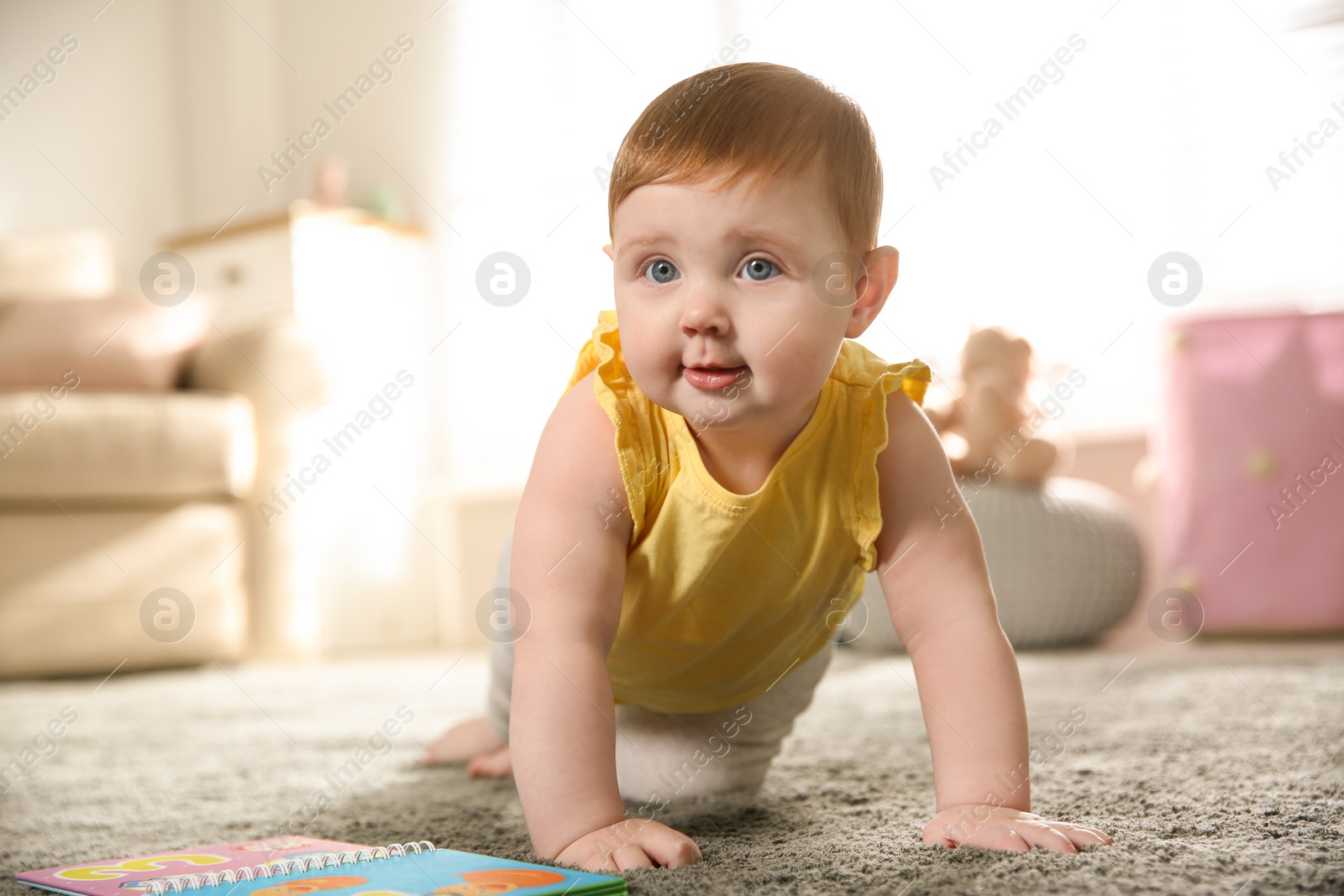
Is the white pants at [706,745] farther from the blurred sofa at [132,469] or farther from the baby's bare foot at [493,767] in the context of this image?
the blurred sofa at [132,469]

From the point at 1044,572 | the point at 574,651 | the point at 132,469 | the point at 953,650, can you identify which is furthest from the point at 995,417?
the point at 132,469

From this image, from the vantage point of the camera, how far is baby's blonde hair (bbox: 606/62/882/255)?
0.61 m

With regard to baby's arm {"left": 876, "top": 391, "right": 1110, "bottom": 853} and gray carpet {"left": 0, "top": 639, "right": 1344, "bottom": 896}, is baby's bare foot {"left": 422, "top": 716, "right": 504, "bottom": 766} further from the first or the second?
baby's arm {"left": 876, "top": 391, "right": 1110, "bottom": 853}

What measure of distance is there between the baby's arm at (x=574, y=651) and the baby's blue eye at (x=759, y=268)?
0.46 ft

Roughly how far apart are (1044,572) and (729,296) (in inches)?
54.6

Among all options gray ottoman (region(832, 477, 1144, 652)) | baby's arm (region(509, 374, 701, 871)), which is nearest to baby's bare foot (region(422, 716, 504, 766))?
baby's arm (region(509, 374, 701, 871))

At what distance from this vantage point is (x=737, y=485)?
702 mm

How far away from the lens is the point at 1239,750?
888 millimetres

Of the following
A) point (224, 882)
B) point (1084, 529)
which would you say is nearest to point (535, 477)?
point (224, 882)

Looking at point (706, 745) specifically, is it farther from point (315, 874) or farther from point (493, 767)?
point (315, 874)

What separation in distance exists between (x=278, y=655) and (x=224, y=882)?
75.7 inches

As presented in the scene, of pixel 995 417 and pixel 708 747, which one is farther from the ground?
pixel 995 417

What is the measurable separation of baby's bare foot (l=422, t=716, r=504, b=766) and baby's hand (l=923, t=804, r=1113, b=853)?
0.51 metres

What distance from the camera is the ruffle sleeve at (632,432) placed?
68 centimetres
